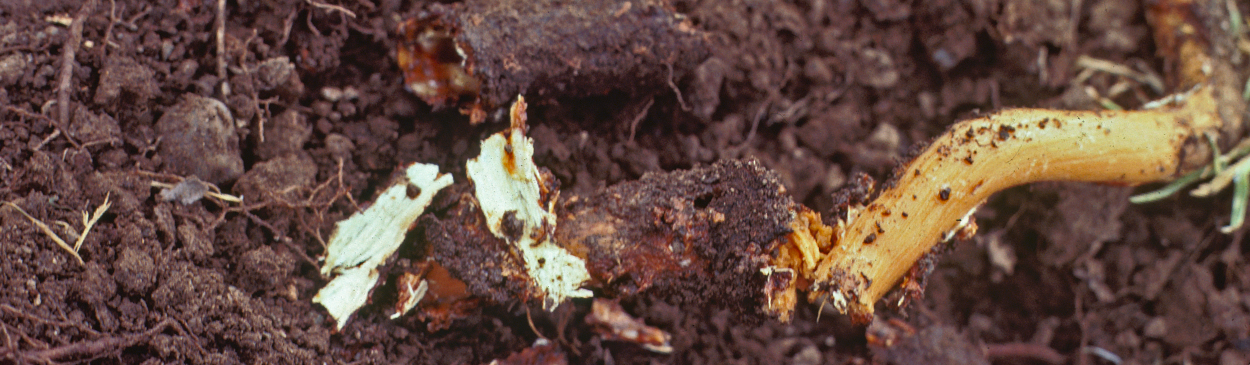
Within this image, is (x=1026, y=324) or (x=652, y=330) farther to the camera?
(x=1026, y=324)

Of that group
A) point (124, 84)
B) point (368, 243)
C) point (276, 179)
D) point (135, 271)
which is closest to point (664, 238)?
point (368, 243)

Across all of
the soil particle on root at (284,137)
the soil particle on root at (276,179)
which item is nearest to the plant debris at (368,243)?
the soil particle on root at (276,179)

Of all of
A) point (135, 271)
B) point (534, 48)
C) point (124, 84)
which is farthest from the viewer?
point (534, 48)

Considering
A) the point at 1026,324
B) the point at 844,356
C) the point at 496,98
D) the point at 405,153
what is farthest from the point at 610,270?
the point at 1026,324

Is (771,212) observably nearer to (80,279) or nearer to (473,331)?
(473,331)

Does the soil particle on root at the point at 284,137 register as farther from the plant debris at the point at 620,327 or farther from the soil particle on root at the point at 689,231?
the plant debris at the point at 620,327

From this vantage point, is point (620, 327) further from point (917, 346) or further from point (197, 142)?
point (197, 142)

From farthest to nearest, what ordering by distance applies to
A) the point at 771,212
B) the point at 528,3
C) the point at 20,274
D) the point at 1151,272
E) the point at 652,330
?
the point at 1151,272 → the point at 652,330 → the point at 528,3 → the point at 771,212 → the point at 20,274
